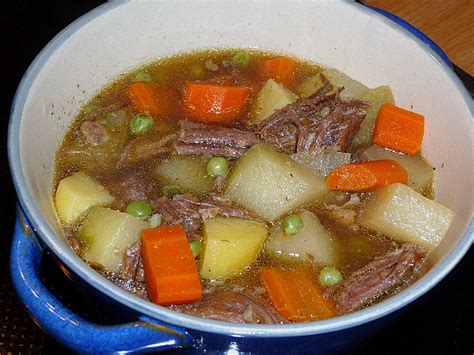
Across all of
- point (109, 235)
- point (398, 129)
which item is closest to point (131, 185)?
point (109, 235)

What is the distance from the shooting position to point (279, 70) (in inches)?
100

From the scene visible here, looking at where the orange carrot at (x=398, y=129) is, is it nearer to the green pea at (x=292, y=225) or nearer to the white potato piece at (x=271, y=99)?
the white potato piece at (x=271, y=99)

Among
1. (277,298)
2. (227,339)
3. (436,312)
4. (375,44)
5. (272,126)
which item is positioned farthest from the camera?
(375,44)

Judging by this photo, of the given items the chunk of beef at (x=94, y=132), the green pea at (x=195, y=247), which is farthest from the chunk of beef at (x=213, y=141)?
the green pea at (x=195, y=247)

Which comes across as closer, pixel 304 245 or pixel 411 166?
pixel 304 245

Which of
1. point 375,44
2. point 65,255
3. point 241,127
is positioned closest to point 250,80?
point 241,127

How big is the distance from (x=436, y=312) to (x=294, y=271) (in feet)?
1.56

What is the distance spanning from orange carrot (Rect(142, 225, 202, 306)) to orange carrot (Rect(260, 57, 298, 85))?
2.95ft

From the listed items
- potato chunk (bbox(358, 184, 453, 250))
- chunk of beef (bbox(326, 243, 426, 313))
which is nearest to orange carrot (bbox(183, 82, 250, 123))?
potato chunk (bbox(358, 184, 453, 250))

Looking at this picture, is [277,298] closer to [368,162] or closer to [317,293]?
[317,293]

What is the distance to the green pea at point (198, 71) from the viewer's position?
2.50m

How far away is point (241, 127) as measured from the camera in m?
2.31

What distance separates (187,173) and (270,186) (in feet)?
0.94

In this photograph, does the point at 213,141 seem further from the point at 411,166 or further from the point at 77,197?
the point at 411,166
